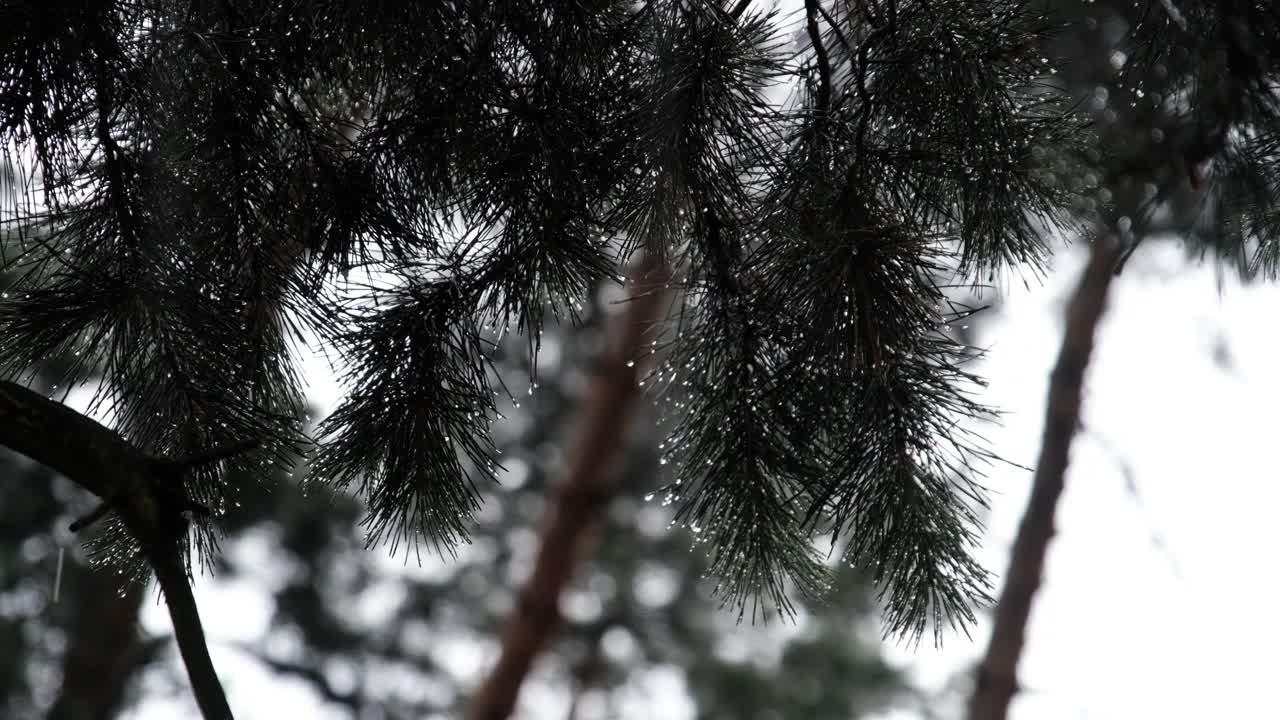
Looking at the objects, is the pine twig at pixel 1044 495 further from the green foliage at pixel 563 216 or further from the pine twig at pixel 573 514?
the green foliage at pixel 563 216

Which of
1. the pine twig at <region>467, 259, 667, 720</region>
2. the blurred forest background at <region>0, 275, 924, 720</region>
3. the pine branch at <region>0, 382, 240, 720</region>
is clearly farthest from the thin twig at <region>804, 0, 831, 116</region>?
the blurred forest background at <region>0, 275, 924, 720</region>

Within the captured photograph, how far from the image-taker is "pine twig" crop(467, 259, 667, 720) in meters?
4.21

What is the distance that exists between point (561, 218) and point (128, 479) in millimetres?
620

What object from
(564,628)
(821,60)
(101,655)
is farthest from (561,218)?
(564,628)

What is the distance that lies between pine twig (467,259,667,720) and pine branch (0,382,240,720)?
10.0ft

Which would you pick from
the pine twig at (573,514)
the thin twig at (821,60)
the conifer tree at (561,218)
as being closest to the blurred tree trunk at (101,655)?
the pine twig at (573,514)

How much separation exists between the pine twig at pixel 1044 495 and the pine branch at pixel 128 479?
11.3ft

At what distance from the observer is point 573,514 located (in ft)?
15.3

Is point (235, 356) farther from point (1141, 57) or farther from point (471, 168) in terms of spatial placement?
point (1141, 57)

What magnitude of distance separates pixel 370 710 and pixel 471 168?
6675 millimetres

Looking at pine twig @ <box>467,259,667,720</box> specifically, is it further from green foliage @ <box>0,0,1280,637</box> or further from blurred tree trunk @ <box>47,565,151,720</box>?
green foliage @ <box>0,0,1280,637</box>

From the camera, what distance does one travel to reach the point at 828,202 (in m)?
1.26

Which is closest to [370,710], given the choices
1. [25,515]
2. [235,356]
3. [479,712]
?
[25,515]

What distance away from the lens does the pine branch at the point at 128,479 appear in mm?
1087
